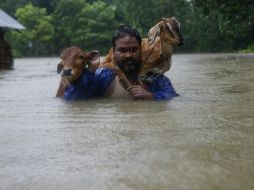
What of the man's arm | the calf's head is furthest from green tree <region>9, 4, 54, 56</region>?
the calf's head

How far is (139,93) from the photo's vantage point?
497cm

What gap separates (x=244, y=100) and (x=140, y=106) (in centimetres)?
99

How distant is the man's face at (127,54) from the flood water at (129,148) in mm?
737

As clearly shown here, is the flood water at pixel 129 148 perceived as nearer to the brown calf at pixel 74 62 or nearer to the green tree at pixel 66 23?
the brown calf at pixel 74 62

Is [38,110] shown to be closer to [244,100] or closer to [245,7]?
[244,100]

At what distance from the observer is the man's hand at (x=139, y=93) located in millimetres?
4977

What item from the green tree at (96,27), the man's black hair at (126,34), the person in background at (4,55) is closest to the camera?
the man's black hair at (126,34)

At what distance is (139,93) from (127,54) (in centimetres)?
37

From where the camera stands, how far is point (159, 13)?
44.9 metres

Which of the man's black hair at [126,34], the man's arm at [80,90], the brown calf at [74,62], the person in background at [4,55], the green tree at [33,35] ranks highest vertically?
the man's black hair at [126,34]

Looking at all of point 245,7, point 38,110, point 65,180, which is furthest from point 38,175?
point 245,7

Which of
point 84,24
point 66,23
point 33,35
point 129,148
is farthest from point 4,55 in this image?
point 84,24

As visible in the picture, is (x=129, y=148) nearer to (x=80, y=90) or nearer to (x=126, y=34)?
(x=126, y=34)

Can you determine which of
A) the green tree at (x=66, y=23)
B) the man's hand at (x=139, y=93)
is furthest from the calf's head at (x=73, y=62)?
the green tree at (x=66, y=23)
